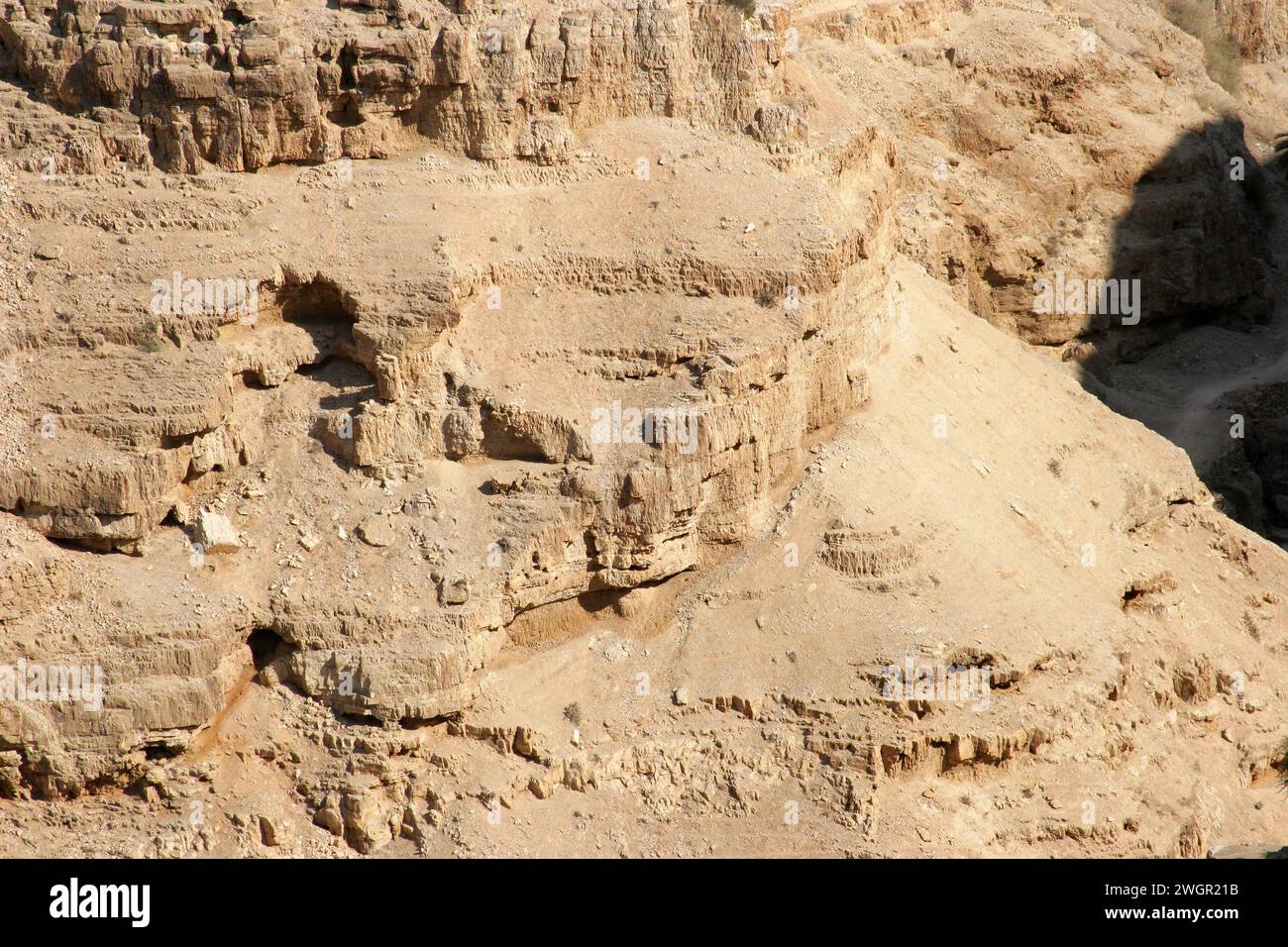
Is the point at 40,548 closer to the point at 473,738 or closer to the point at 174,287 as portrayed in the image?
the point at 174,287

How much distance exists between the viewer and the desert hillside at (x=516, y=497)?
21016 millimetres

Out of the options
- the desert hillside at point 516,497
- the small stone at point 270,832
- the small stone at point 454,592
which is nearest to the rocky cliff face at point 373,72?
the desert hillside at point 516,497

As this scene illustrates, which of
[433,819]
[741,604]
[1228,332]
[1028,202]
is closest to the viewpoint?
[433,819]

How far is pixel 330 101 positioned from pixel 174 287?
3.17 metres

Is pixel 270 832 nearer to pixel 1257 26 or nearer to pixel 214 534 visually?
pixel 214 534

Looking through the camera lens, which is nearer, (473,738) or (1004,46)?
(473,738)

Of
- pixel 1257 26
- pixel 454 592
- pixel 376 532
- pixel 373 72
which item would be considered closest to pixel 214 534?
pixel 376 532

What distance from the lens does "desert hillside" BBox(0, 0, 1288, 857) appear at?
21.0 metres

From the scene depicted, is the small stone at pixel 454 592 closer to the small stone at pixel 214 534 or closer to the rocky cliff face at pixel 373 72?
the small stone at pixel 214 534

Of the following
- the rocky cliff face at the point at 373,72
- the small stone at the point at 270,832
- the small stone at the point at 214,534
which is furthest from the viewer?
the rocky cliff face at the point at 373,72

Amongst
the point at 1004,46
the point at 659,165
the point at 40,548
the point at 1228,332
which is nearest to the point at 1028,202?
the point at 1004,46

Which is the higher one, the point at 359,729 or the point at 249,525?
the point at 249,525

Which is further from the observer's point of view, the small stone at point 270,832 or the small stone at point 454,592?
the small stone at point 454,592

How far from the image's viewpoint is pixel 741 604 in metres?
22.8
